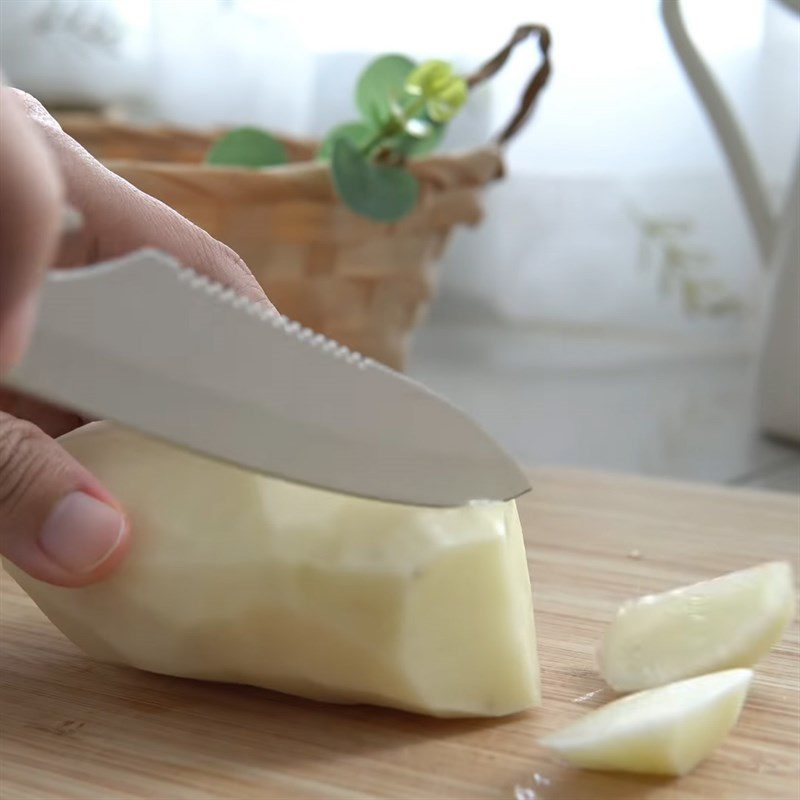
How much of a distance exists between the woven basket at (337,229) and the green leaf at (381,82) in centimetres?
8

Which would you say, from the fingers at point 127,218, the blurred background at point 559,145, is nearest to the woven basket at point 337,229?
the blurred background at point 559,145

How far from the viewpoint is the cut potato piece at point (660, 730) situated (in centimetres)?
66

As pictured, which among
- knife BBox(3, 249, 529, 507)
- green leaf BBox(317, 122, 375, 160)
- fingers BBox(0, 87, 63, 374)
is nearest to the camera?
fingers BBox(0, 87, 63, 374)

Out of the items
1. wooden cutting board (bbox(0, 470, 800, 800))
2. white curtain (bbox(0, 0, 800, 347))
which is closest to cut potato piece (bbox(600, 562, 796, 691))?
wooden cutting board (bbox(0, 470, 800, 800))

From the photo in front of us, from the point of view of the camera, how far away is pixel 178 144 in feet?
5.99

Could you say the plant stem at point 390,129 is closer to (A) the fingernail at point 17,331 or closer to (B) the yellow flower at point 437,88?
(B) the yellow flower at point 437,88

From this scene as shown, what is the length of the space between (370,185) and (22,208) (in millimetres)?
942

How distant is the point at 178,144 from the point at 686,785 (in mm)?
1409

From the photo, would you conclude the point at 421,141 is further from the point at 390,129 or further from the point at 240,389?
the point at 240,389

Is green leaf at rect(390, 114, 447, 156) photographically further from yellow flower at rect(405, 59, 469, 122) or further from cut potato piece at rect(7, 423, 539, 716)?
cut potato piece at rect(7, 423, 539, 716)

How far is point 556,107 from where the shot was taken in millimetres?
1965

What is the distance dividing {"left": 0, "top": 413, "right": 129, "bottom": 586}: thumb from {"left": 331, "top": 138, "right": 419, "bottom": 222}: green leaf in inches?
28.5

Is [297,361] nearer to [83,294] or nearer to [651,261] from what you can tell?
[83,294]

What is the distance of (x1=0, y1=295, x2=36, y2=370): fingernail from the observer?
1.72 ft
